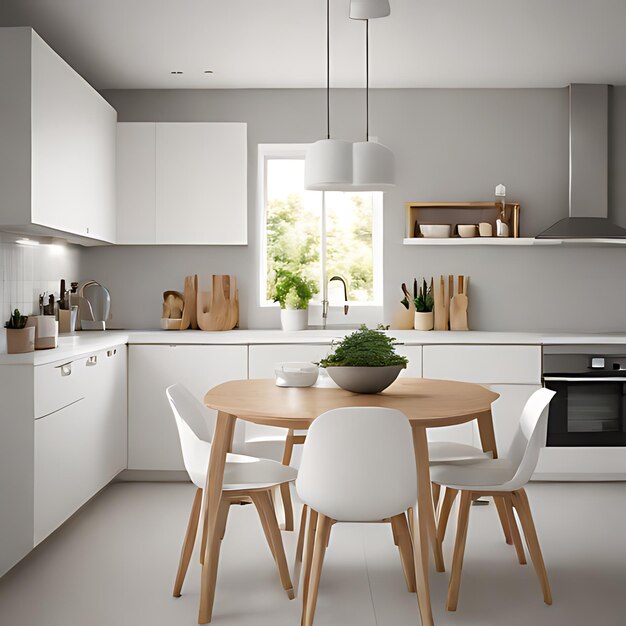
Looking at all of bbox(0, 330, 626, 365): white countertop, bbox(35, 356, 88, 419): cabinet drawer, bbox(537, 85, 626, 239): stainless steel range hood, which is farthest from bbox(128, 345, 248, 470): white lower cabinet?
bbox(537, 85, 626, 239): stainless steel range hood

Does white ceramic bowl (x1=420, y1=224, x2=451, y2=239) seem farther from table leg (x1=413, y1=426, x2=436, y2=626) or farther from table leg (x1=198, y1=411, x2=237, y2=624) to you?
table leg (x1=198, y1=411, x2=237, y2=624)

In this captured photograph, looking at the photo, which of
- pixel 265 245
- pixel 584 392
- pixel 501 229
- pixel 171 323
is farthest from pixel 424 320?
pixel 171 323

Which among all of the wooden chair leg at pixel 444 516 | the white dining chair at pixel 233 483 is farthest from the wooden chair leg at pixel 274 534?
the wooden chair leg at pixel 444 516

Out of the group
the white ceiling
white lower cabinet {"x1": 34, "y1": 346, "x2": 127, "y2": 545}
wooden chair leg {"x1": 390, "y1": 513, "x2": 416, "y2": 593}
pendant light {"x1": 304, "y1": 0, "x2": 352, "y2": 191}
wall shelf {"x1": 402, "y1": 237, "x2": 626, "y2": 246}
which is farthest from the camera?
wall shelf {"x1": 402, "y1": 237, "x2": 626, "y2": 246}

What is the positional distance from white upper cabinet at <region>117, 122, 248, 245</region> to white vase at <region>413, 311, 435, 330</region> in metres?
1.38

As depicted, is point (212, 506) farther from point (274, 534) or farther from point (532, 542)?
point (532, 542)

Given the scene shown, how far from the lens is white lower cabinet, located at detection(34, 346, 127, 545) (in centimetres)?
312

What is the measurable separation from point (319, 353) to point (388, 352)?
5.21 feet

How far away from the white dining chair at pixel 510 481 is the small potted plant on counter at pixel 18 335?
1928 millimetres

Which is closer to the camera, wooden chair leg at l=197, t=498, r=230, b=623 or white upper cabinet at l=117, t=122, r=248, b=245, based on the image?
wooden chair leg at l=197, t=498, r=230, b=623

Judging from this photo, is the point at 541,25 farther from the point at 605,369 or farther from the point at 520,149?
the point at 605,369

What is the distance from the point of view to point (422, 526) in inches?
98.7

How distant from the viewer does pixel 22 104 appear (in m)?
3.25

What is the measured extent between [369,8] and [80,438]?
2437mm
